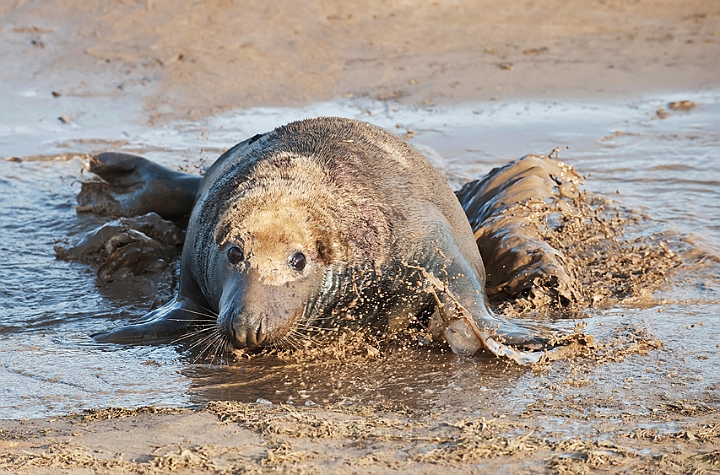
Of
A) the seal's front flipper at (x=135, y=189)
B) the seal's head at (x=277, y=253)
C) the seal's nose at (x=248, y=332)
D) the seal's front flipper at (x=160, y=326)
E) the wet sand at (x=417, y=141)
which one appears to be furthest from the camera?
the seal's front flipper at (x=135, y=189)

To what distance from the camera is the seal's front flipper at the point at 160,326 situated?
19.0 ft

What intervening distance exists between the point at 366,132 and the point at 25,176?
4.50 metres

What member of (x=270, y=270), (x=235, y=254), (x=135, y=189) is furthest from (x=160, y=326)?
(x=135, y=189)

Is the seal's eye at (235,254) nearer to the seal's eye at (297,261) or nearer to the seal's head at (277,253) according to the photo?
the seal's head at (277,253)

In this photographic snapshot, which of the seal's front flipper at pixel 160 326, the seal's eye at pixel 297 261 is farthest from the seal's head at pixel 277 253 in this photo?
the seal's front flipper at pixel 160 326

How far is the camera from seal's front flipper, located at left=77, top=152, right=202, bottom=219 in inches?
330

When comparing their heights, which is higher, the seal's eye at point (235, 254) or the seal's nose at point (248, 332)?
the seal's eye at point (235, 254)

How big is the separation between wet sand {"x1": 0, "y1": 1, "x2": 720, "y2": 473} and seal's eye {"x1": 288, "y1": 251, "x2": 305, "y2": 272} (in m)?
0.54

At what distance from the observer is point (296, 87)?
1248 cm

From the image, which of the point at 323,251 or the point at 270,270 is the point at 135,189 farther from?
the point at 270,270

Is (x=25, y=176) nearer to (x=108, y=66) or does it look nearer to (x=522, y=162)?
(x=108, y=66)

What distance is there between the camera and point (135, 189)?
8.70 meters

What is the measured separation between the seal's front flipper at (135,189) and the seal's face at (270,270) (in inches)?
114

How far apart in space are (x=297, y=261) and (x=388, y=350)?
711 mm
